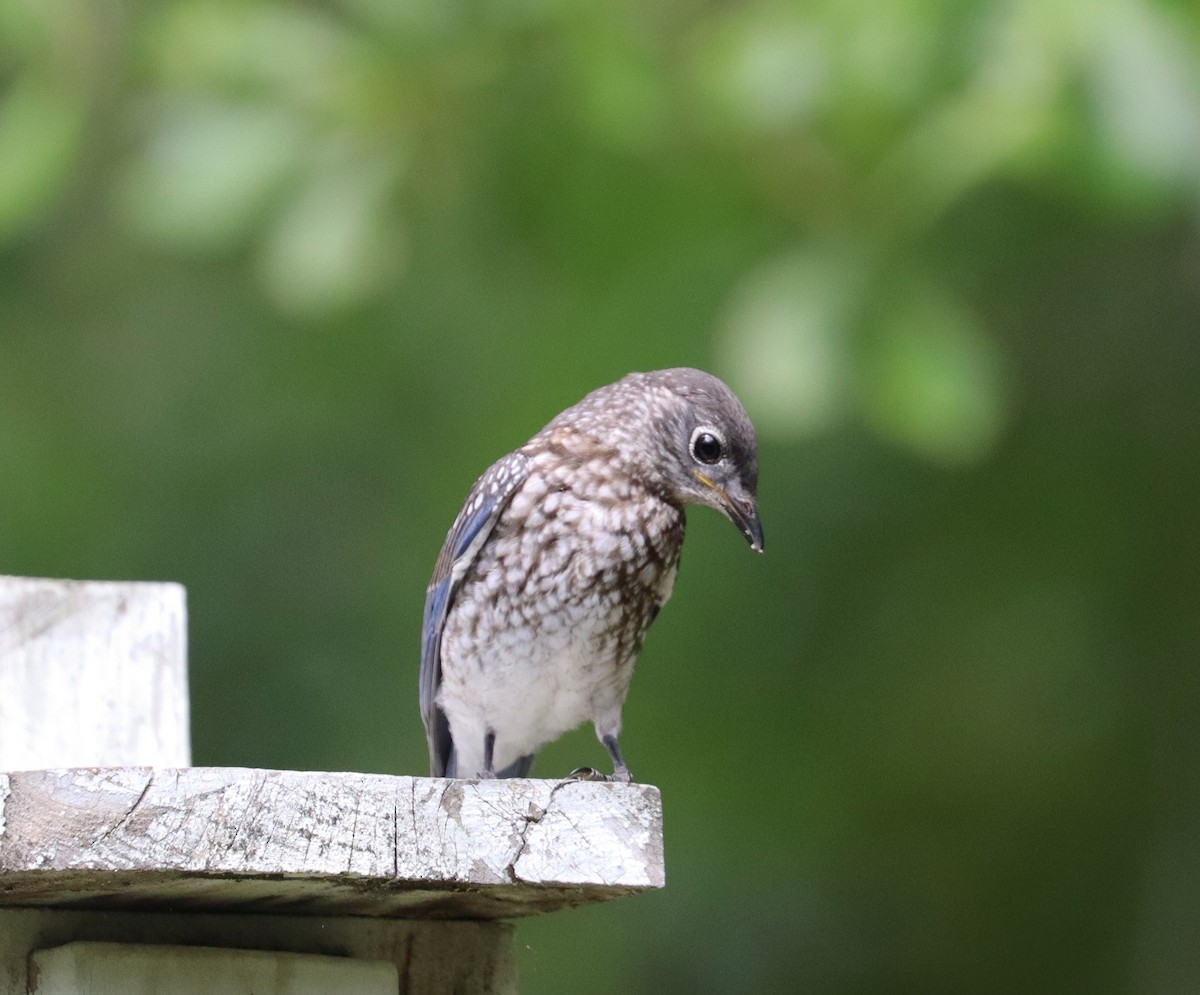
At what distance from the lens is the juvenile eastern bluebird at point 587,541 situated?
2738 millimetres

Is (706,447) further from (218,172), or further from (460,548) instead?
(218,172)

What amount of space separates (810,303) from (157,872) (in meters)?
1.48

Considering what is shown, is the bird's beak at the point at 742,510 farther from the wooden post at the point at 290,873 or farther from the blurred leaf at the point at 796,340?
the wooden post at the point at 290,873

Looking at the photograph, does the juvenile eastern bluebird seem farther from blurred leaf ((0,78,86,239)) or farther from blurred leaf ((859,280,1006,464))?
blurred leaf ((0,78,86,239))

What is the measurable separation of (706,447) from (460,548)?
16.6 inches

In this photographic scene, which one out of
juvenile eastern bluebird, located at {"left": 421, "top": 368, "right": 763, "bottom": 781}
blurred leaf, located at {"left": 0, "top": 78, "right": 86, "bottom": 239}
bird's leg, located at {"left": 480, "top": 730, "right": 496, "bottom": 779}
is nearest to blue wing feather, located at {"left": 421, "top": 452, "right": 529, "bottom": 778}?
juvenile eastern bluebird, located at {"left": 421, "top": 368, "right": 763, "bottom": 781}

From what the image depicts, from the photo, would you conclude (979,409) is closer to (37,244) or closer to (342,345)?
(342,345)

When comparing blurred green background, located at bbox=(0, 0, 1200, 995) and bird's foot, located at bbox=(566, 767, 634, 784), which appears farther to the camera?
blurred green background, located at bbox=(0, 0, 1200, 995)

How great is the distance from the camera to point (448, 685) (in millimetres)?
2988

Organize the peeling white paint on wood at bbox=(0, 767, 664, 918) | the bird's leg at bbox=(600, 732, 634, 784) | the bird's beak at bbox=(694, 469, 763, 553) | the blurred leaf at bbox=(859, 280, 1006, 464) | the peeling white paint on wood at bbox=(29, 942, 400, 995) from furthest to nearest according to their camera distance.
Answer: the blurred leaf at bbox=(859, 280, 1006, 464) < the bird's beak at bbox=(694, 469, 763, 553) < the bird's leg at bbox=(600, 732, 634, 784) < the peeling white paint on wood at bbox=(29, 942, 400, 995) < the peeling white paint on wood at bbox=(0, 767, 664, 918)

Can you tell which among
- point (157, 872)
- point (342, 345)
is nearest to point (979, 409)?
point (157, 872)

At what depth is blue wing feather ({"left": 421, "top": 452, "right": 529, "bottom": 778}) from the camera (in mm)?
2818

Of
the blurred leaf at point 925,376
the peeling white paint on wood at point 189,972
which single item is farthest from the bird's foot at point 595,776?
the blurred leaf at point 925,376

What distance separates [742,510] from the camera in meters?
2.71
